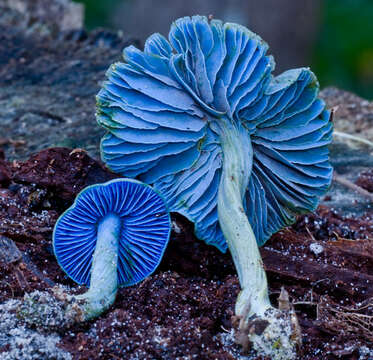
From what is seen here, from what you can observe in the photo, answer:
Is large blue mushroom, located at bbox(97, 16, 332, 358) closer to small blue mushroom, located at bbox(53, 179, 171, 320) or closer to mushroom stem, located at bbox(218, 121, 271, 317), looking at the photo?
mushroom stem, located at bbox(218, 121, 271, 317)

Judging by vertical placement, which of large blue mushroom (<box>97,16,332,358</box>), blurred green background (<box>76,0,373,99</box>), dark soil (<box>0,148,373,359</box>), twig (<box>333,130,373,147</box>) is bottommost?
dark soil (<box>0,148,373,359</box>)

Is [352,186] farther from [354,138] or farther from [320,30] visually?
[320,30]

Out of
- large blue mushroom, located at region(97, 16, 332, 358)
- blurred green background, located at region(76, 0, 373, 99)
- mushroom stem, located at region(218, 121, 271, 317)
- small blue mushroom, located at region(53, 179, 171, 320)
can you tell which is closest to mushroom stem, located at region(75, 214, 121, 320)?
small blue mushroom, located at region(53, 179, 171, 320)

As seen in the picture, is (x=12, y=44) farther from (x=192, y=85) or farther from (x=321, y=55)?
(x=321, y=55)

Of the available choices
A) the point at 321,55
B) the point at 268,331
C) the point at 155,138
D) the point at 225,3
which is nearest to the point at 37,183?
the point at 155,138

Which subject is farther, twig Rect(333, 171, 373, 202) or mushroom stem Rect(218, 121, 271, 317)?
twig Rect(333, 171, 373, 202)

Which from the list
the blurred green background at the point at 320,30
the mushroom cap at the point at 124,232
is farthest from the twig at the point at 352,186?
the blurred green background at the point at 320,30
